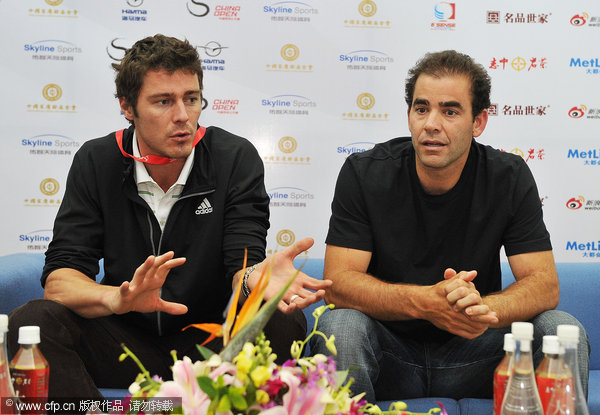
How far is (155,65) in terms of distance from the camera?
7.14ft

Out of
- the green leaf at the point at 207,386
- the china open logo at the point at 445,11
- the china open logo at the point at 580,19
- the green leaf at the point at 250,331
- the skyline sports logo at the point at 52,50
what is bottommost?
the green leaf at the point at 207,386

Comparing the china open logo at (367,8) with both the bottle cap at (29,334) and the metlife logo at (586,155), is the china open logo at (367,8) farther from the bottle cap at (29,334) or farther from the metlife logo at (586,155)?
the bottle cap at (29,334)

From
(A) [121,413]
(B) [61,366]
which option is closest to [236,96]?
(B) [61,366]

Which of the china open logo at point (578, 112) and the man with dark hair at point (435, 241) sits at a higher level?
the china open logo at point (578, 112)

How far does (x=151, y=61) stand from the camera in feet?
7.12

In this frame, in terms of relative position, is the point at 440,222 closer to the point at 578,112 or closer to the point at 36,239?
the point at 578,112

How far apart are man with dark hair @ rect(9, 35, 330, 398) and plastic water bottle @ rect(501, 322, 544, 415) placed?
0.92 metres

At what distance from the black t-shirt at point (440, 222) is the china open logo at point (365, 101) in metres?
1.40

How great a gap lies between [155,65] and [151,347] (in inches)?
35.2

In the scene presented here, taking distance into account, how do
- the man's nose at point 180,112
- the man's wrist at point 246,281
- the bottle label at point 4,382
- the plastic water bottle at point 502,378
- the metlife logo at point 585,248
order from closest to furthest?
the bottle label at point 4,382 → the plastic water bottle at point 502,378 → the man's wrist at point 246,281 → the man's nose at point 180,112 → the metlife logo at point 585,248

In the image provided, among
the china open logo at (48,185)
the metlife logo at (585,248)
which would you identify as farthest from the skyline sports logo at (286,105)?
the metlife logo at (585,248)

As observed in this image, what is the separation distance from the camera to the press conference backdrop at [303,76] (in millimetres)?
3596

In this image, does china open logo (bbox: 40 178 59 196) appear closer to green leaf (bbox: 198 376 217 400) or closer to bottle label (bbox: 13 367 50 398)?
bottle label (bbox: 13 367 50 398)

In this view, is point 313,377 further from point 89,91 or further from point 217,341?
point 89,91
